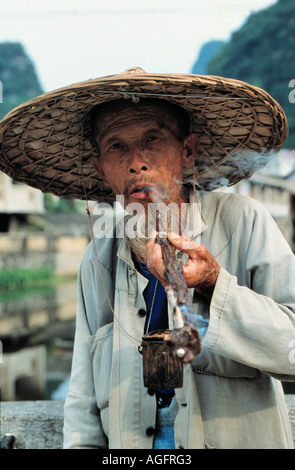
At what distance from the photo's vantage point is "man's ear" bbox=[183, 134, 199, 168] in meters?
1.85

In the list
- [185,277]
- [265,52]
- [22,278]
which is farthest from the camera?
[265,52]

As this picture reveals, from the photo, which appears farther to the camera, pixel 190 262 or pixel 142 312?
pixel 142 312

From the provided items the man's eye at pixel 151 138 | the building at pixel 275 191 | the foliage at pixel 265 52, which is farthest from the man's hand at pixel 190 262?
the foliage at pixel 265 52

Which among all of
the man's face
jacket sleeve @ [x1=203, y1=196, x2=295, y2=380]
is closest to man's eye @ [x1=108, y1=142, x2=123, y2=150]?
the man's face

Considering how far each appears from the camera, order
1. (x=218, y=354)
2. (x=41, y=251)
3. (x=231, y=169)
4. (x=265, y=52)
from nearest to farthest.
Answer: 1. (x=218, y=354)
2. (x=231, y=169)
3. (x=41, y=251)
4. (x=265, y=52)

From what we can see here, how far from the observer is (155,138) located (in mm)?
1699

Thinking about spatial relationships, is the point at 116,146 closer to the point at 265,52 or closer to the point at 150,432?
the point at 150,432

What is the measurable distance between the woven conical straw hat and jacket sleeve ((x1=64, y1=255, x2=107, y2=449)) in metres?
0.71

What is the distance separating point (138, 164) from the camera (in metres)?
1.65

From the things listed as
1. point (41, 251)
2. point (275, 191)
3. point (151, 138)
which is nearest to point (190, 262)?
point (151, 138)

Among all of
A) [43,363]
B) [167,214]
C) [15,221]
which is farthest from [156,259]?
[15,221]

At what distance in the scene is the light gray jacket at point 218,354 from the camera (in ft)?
4.47

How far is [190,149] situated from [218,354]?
2.76ft
